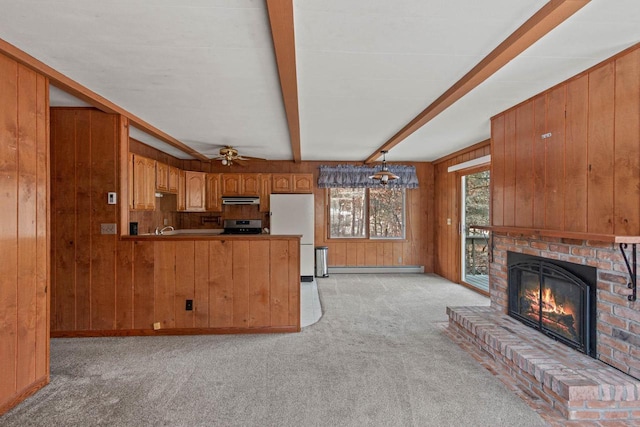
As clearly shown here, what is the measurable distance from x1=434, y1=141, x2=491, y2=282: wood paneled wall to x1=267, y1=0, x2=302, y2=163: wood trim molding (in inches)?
143

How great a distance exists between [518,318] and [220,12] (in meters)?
3.45

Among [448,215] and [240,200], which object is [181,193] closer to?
[240,200]

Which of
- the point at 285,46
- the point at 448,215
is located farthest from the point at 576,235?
the point at 448,215

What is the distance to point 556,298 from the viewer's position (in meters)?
2.85

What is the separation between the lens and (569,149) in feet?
8.80

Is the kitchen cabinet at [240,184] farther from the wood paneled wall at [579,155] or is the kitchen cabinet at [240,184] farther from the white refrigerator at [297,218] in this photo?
the wood paneled wall at [579,155]

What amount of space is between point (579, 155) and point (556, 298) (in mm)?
1160

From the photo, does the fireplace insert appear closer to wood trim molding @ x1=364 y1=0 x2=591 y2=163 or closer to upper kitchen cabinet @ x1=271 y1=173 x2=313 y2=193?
→ wood trim molding @ x1=364 y1=0 x2=591 y2=163

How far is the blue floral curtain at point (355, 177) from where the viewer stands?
6.74 meters

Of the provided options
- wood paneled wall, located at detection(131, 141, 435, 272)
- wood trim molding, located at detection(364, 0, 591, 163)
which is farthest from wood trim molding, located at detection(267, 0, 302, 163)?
wood paneled wall, located at detection(131, 141, 435, 272)

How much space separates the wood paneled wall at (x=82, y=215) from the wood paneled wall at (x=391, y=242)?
3259 millimetres

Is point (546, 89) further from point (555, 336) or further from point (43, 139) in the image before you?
point (43, 139)

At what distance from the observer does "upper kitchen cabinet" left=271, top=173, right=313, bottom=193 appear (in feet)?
21.2

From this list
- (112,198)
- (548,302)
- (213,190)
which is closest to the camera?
(548,302)
